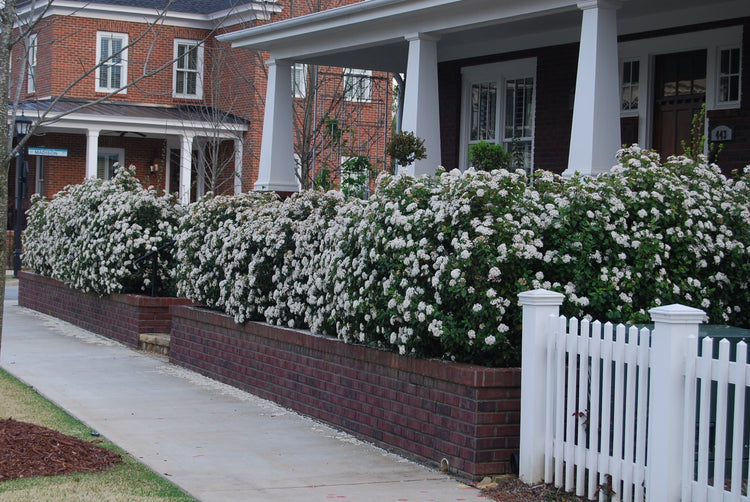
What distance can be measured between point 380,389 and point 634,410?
2.56 m

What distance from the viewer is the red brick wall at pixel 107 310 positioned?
43.2 ft

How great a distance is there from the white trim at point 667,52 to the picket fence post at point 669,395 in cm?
683

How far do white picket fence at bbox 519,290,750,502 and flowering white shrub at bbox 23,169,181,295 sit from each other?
8134 millimetres

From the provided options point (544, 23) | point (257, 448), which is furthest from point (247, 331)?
point (544, 23)

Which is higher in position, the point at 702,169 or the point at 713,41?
the point at 713,41

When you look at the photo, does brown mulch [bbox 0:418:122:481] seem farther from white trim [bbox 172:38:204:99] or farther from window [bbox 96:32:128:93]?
window [bbox 96:32:128:93]

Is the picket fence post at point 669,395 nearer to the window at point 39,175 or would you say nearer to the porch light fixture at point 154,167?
the porch light fixture at point 154,167

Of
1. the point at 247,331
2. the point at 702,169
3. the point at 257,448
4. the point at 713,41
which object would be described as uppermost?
the point at 713,41

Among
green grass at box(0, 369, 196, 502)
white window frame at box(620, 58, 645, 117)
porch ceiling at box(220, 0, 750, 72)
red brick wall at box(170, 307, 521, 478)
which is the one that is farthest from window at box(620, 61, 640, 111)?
green grass at box(0, 369, 196, 502)

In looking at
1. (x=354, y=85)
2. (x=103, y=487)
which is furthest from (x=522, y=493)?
(x=354, y=85)

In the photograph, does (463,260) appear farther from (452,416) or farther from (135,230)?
(135,230)

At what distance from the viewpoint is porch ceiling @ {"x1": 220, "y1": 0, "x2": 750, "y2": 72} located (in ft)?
35.7

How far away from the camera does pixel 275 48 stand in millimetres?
14430

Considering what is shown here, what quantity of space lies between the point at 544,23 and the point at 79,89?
20236 millimetres
